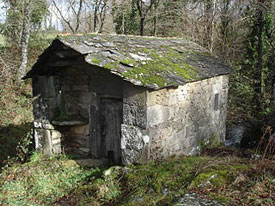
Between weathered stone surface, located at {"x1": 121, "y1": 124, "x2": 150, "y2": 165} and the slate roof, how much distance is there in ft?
3.31

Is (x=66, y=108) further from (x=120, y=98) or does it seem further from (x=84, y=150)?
(x=120, y=98)

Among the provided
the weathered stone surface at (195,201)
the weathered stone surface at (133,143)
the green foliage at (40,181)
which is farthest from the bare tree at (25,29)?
the weathered stone surface at (195,201)

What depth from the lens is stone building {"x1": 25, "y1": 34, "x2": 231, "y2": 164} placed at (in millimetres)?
5293

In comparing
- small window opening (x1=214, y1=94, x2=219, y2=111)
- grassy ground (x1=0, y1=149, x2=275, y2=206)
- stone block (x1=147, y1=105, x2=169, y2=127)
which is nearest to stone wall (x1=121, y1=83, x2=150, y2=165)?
stone block (x1=147, y1=105, x2=169, y2=127)

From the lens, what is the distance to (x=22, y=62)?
13.1 metres

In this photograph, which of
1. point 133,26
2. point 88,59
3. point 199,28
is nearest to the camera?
point 88,59

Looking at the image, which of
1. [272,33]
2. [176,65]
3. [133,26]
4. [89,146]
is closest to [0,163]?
[89,146]

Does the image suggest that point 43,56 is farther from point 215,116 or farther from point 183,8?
point 183,8

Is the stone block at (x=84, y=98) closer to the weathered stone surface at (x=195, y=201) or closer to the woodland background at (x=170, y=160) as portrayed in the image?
the woodland background at (x=170, y=160)

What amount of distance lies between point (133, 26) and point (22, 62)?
901 centimetres

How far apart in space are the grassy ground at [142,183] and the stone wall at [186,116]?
0.60 m

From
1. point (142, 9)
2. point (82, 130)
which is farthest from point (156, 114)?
point (142, 9)

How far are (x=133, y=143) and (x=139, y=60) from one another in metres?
1.69

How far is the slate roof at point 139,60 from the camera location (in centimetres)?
504
